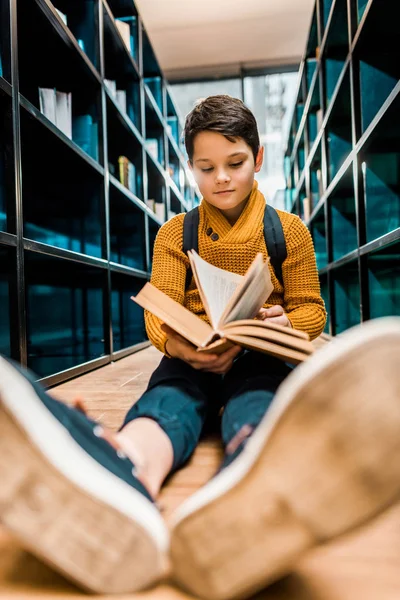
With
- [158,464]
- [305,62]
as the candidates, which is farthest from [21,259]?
[305,62]

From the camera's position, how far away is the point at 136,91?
114 inches

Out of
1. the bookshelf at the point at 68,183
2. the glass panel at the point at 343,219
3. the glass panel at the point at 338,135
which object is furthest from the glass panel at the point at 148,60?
the glass panel at the point at 343,219

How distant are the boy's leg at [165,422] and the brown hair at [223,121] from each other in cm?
45

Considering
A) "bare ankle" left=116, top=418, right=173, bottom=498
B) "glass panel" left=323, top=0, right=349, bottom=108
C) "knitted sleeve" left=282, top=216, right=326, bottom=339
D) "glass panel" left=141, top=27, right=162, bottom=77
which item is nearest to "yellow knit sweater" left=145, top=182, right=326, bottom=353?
"knitted sleeve" left=282, top=216, right=326, bottom=339

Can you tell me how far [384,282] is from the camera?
6.12 feet

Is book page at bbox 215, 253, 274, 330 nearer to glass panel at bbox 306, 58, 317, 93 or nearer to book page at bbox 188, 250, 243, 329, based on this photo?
book page at bbox 188, 250, 243, 329

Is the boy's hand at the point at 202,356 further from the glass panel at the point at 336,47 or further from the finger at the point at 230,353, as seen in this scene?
the glass panel at the point at 336,47

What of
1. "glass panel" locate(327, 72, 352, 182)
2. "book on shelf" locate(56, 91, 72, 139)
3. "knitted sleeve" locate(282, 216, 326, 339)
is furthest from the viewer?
"glass panel" locate(327, 72, 352, 182)

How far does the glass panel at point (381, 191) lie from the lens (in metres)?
1.80

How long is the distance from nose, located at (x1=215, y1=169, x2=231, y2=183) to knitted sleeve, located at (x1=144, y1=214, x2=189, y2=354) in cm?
14

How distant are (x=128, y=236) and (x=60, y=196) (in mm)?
885

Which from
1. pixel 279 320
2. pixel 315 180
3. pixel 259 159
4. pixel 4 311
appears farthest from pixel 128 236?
pixel 279 320

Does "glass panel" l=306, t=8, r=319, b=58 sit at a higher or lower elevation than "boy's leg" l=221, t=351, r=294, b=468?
higher

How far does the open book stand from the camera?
0.58 meters
